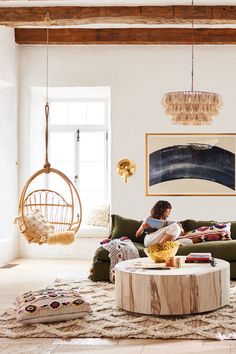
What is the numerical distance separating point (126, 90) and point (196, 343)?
553 cm

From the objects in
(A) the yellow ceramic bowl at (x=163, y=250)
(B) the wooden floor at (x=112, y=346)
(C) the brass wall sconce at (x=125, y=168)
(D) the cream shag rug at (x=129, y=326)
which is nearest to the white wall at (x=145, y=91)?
(C) the brass wall sconce at (x=125, y=168)

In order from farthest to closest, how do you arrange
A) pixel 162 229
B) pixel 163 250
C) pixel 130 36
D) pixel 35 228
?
pixel 130 36, pixel 35 228, pixel 162 229, pixel 163 250

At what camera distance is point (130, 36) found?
29.4 ft

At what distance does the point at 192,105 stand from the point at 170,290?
196cm

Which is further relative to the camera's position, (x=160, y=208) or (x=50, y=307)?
(x=160, y=208)

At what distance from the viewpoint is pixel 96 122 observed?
9.87 meters

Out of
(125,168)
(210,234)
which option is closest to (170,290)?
(210,234)

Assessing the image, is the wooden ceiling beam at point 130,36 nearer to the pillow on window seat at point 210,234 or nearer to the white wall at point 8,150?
the white wall at point 8,150

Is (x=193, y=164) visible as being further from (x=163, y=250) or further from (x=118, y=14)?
(x=163, y=250)

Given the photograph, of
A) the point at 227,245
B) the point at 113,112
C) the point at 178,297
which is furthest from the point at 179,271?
the point at 113,112

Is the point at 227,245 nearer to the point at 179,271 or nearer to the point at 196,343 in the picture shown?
the point at 179,271

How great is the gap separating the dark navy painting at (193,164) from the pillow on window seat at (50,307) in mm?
4328

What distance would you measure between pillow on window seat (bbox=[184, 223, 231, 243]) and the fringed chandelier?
64.2 inches

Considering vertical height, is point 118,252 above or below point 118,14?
below
